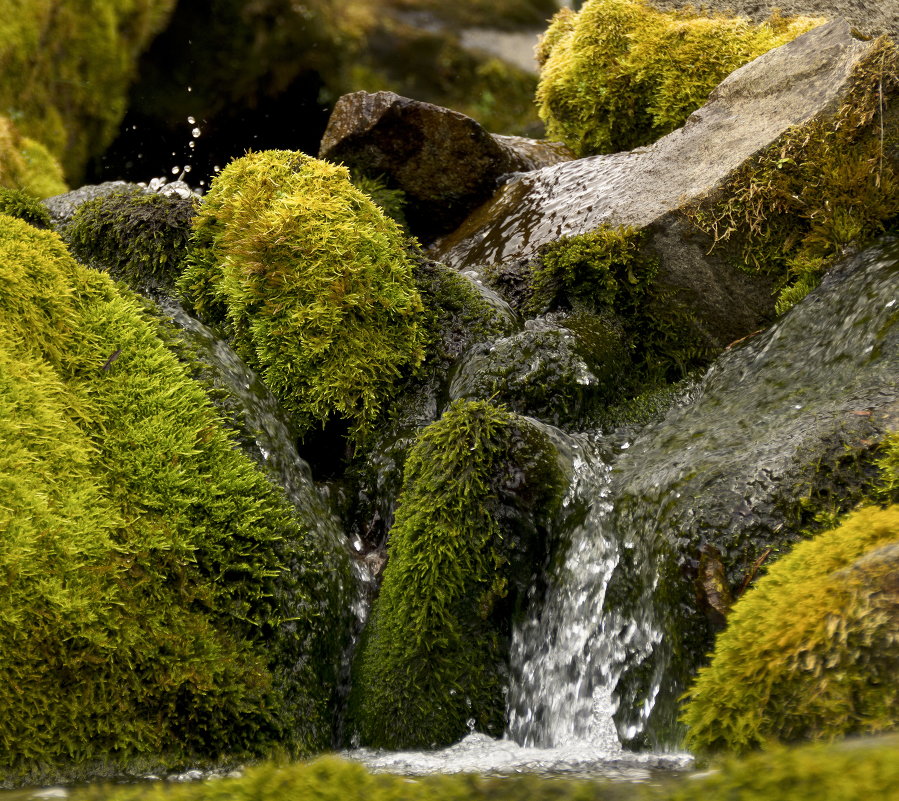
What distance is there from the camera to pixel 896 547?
2357 mm

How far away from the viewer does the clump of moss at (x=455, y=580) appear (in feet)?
11.8

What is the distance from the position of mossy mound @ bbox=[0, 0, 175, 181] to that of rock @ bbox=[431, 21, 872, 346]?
22.3 ft

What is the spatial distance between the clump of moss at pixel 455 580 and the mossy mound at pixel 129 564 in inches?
10.0

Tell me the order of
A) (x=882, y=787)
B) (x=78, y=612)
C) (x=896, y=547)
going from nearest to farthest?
(x=882, y=787) → (x=896, y=547) → (x=78, y=612)

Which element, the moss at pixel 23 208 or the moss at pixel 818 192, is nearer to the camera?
the moss at pixel 818 192

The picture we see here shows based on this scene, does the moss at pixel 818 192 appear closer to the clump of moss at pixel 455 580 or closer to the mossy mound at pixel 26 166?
the clump of moss at pixel 455 580

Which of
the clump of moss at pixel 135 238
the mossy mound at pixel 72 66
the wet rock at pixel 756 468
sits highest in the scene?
the mossy mound at pixel 72 66

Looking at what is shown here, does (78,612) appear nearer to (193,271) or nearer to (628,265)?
(193,271)

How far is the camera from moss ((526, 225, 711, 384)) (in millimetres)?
4965

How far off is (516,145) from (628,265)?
4.00 metres

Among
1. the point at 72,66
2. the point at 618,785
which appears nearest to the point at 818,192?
the point at 618,785

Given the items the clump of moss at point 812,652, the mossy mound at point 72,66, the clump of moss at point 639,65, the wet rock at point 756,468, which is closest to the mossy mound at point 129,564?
the wet rock at point 756,468

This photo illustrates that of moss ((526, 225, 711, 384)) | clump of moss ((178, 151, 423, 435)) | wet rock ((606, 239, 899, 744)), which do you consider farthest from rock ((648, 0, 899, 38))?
clump of moss ((178, 151, 423, 435))

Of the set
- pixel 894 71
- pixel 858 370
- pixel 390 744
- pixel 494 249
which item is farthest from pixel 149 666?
pixel 894 71
